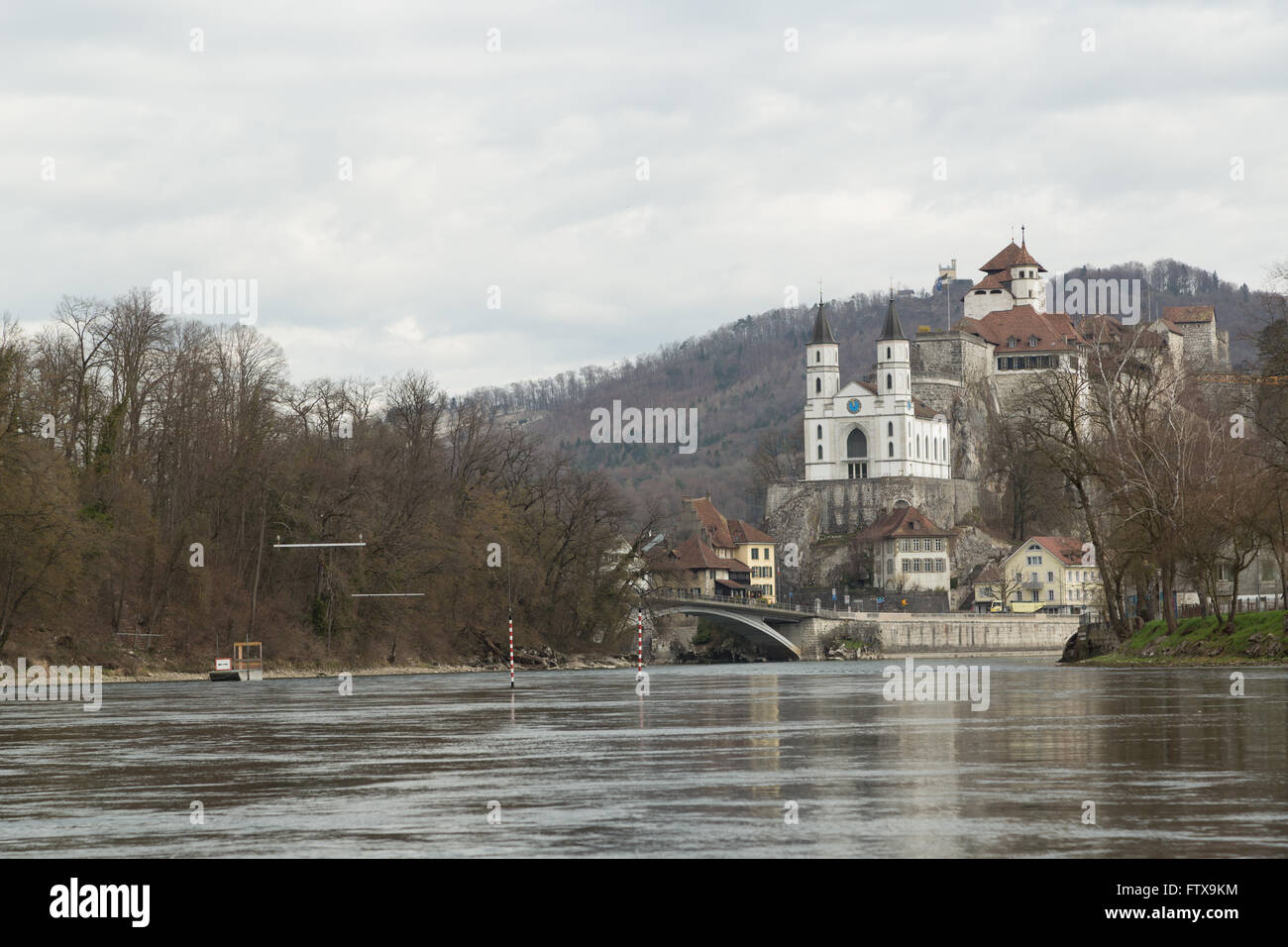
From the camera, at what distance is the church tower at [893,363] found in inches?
6437

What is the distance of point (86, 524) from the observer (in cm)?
6284

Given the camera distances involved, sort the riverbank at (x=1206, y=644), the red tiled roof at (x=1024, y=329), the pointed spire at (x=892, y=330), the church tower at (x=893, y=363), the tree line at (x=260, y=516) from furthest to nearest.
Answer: the red tiled roof at (x=1024, y=329) → the pointed spire at (x=892, y=330) → the church tower at (x=893, y=363) → the tree line at (x=260, y=516) → the riverbank at (x=1206, y=644)

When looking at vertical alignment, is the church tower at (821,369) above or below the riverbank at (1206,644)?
above

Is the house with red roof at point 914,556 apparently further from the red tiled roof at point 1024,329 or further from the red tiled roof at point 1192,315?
the red tiled roof at point 1192,315

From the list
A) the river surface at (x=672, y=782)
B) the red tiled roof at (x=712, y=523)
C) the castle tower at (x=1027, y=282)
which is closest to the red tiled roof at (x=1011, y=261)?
the castle tower at (x=1027, y=282)

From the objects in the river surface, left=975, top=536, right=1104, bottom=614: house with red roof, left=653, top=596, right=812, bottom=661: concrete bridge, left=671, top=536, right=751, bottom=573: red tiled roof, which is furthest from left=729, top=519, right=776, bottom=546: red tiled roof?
the river surface

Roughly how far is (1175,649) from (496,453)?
50754mm

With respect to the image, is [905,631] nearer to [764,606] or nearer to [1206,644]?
[764,606]

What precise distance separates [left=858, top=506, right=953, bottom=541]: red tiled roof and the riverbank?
278 ft

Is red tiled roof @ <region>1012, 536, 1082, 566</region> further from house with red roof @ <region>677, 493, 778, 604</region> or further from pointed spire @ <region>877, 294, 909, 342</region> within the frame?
pointed spire @ <region>877, 294, 909, 342</region>

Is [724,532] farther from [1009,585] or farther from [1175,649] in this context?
[1175,649]

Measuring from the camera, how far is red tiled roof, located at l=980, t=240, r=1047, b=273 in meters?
192
